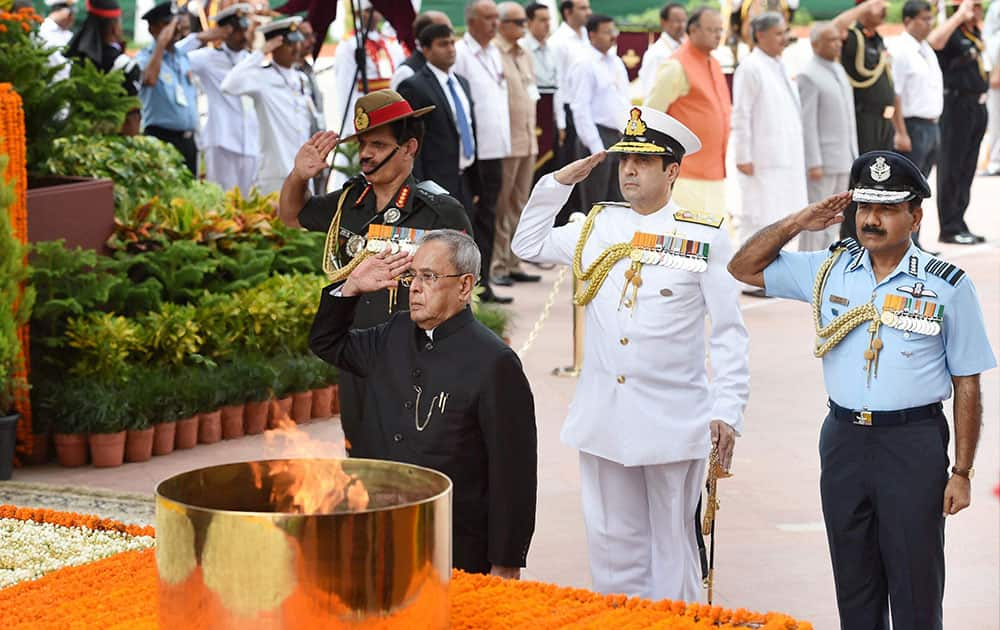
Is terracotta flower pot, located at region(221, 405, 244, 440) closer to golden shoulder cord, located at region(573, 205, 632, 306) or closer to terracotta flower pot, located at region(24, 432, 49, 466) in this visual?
terracotta flower pot, located at region(24, 432, 49, 466)

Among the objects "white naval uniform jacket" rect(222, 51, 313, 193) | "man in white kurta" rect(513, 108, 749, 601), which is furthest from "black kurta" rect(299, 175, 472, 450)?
"white naval uniform jacket" rect(222, 51, 313, 193)

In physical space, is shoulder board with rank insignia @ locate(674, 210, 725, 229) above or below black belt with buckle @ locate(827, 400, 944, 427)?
above

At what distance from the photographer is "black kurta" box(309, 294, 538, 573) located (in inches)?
175

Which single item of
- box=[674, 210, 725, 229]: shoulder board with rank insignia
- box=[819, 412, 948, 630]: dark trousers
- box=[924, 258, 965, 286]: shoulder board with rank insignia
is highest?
box=[674, 210, 725, 229]: shoulder board with rank insignia

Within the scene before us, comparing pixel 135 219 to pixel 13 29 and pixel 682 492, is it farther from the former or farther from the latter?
pixel 682 492

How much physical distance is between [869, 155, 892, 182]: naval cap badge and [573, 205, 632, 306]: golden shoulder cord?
99cm

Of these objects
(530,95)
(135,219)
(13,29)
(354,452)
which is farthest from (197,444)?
(530,95)

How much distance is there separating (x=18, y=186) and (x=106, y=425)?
1257mm

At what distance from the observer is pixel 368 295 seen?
225 inches

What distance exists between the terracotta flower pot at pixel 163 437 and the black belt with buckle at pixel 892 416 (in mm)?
4416

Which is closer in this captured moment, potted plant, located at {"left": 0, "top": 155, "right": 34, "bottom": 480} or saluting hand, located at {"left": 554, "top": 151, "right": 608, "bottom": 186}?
saluting hand, located at {"left": 554, "top": 151, "right": 608, "bottom": 186}

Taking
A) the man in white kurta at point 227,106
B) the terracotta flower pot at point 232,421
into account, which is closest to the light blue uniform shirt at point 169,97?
the man in white kurta at point 227,106

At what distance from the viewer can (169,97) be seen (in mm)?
12750

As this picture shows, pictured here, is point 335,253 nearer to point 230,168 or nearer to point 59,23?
point 230,168
